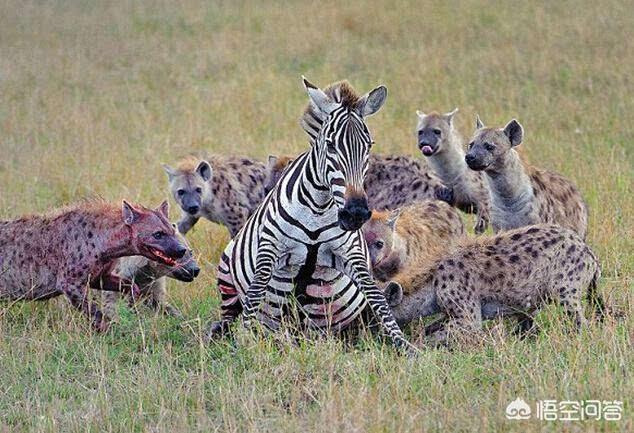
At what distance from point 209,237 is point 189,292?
160cm

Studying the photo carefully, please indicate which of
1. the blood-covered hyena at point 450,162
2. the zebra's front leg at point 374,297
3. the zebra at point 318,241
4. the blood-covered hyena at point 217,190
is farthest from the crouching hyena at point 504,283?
the blood-covered hyena at point 217,190

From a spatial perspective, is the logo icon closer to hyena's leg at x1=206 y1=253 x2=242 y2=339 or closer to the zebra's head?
the zebra's head

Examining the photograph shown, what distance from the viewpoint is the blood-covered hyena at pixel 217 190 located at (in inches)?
346

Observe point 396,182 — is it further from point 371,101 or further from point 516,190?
point 371,101

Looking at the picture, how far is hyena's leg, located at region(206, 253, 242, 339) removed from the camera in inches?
245

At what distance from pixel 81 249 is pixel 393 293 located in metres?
1.84

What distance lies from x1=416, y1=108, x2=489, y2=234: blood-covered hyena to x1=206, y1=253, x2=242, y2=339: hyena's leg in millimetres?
2812

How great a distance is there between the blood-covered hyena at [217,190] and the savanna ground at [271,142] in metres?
0.24

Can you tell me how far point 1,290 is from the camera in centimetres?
680

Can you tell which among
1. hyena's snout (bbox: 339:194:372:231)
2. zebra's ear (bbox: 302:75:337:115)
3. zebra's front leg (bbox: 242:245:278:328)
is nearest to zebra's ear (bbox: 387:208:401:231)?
zebra's front leg (bbox: 242:245:278:328)

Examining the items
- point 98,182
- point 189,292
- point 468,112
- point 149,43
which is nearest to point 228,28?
point 149,43

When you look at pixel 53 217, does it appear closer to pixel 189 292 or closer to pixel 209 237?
pixel 189 292

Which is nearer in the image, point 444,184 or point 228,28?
point 444,184

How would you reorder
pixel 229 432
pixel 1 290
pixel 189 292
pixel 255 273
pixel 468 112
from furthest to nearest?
pixel 468 112 → pixel 189 292 → pixel 1 290 → pixel 255 273 → pixel 229 432
